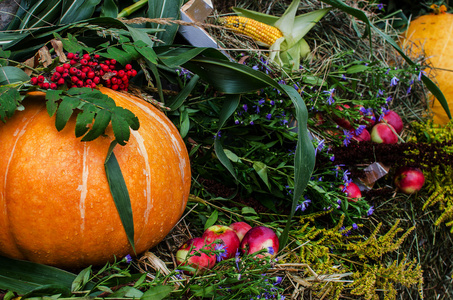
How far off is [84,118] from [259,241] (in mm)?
747

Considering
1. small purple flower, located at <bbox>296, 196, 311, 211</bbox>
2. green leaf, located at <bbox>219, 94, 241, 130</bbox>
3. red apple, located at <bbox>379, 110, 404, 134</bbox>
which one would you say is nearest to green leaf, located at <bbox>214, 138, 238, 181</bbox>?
green leaf, located at <bbox>219, 94, 241, 130</bbox>

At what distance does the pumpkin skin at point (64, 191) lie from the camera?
999mm

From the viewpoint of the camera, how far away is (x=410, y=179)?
1773mm

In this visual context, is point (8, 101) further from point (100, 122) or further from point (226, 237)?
point (226, 237)

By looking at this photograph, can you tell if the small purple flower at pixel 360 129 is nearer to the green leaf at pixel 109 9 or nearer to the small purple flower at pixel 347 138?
the small purple flower at pixel 347 138

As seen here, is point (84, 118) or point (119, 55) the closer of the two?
point (84, 118)

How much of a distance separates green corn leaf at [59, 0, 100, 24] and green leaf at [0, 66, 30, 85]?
1.59ft

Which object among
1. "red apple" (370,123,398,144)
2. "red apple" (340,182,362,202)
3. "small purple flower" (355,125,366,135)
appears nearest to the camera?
"red apple" (340,182,362,202)

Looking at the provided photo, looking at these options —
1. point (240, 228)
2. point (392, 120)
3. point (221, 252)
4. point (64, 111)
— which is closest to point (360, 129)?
point (392, 120)

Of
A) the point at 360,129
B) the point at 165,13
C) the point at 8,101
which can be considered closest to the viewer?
the point at 8,101

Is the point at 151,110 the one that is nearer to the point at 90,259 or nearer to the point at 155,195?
the point at 155,195

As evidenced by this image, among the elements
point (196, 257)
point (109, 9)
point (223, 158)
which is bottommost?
point (196, 257)

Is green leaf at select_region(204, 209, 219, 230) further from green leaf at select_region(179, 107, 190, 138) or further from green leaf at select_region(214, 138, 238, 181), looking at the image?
green leaf at select_region(179, 107, 190, 138)

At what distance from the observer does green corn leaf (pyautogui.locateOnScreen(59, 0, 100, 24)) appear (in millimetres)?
1432
